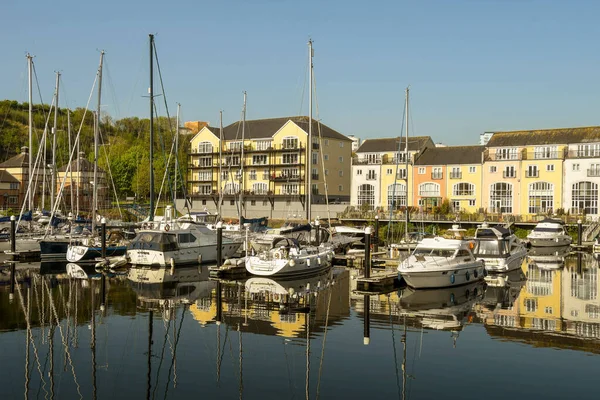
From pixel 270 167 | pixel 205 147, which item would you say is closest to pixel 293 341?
pixel 270 167

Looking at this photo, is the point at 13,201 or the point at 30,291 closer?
the point at 30,291

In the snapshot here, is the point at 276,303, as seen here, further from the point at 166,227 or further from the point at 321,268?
the point at 166,227

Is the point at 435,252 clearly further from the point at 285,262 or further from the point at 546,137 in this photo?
the point at 546,137

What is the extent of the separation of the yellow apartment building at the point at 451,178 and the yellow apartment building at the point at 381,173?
1.42m

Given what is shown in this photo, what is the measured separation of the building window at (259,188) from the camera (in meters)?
95.6

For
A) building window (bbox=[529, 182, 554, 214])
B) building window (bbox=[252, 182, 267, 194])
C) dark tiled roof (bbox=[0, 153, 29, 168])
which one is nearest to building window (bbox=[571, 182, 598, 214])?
building window (bbox=[529, 182, 554, 214])

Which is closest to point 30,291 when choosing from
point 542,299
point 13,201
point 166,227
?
point 166,227

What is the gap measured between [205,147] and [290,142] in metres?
14.3

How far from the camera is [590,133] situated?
79.8 m

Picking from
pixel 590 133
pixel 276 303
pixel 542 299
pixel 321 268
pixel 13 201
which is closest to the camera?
pixel 276 303

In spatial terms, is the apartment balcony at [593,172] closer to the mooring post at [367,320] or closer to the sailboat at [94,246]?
the mooring post at [367,320]

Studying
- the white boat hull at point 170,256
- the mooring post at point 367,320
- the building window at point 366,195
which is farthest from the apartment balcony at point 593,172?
the mooring post at point 367,320

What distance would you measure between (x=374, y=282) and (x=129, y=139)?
139570 mm

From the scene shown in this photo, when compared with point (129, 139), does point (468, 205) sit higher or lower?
lower
